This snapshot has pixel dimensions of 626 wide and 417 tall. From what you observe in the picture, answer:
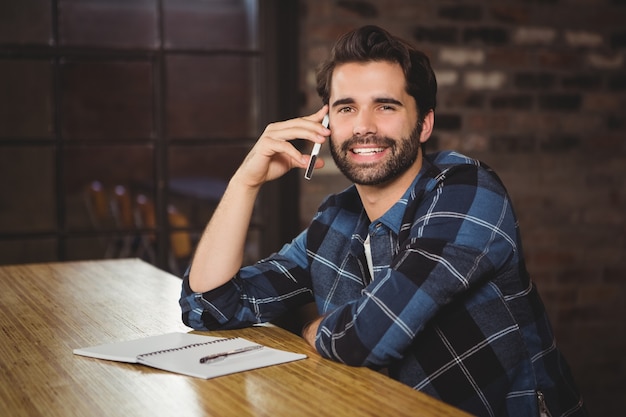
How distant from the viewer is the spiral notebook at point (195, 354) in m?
1.48

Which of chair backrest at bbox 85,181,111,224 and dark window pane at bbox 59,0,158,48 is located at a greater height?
dark window pane at bbox 59,0,158,48

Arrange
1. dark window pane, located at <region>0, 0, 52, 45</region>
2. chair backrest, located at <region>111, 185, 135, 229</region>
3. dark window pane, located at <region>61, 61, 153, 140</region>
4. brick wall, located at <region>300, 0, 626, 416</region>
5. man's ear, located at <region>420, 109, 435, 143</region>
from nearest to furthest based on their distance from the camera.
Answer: man's ear, located at <region>420, 109, 435, 143</region> → dark window pane, located at <region>0, 0, 52, 45</region> → dark window pane, located at <region>61, 61, 153, 140</region> → chair backrest, located at <region>111, 185, 135, 229</region> → brick wall, located at <region>300, 0, 626, 416</region>

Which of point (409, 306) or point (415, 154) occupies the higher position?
point (415, 154)

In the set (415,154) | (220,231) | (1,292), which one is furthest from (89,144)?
(415,154)

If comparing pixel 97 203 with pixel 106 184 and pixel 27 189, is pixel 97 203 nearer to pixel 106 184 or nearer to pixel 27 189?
pixel 106 184

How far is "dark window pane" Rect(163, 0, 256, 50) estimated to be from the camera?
11.1 feet

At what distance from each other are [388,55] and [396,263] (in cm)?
53

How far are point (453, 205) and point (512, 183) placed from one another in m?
2.09

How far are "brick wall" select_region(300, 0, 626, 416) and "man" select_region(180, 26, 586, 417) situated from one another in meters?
1.48

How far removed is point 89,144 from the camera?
3.34 m

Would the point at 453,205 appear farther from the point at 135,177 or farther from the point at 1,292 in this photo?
the point at 135,177

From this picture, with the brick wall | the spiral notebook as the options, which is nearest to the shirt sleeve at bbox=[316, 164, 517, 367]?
the spiral notebook

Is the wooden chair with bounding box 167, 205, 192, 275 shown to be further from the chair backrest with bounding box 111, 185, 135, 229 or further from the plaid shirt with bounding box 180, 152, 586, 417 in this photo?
the plaid shirt with bounding box 180, 152, 586, 417

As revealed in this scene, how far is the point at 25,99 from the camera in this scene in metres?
3.24
